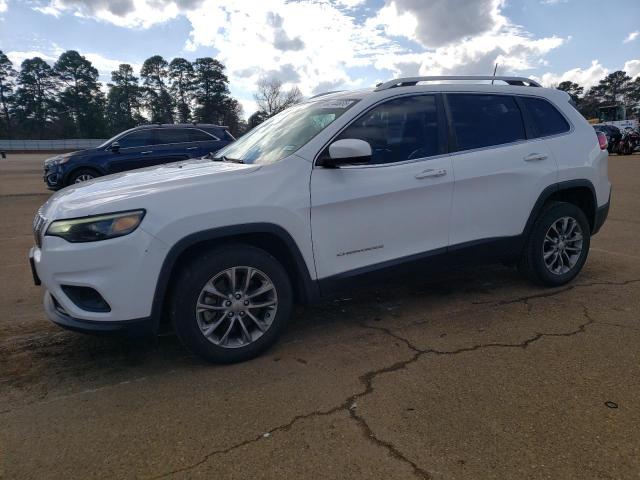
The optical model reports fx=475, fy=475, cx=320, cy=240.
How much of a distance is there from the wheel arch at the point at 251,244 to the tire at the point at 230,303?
7 centimetres

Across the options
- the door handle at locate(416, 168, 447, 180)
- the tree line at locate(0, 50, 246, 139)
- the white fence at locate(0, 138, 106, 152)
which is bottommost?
the door handle at locate(416, 168, 447, 180)

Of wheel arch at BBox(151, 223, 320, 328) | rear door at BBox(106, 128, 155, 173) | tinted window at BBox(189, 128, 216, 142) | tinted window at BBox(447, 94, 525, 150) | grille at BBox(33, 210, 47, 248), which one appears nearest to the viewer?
wheel arch at BBox(151, 223, 320, 328)

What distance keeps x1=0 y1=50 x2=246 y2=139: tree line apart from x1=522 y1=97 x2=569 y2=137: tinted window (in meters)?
79.3

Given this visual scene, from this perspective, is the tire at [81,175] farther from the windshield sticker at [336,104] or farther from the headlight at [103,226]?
the headlight at [103,226]

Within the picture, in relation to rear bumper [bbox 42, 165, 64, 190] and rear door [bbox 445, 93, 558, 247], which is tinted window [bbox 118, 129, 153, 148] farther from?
rear door [bbox 445, 93, 558, 247]

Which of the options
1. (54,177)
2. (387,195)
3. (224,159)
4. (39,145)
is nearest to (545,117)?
(387,195)

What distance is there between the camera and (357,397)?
8.99ft

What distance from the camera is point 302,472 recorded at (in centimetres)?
215

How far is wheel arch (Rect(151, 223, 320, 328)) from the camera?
286cm

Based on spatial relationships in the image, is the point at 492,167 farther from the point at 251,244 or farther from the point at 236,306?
the point at 236,306

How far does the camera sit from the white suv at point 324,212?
2.82 meters

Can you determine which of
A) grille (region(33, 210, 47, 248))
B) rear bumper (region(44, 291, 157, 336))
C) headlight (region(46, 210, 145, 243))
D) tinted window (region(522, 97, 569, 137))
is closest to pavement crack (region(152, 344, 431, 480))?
rear bumper (region(44, 291, 157, 336))

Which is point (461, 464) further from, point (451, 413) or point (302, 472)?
point (302, 472)

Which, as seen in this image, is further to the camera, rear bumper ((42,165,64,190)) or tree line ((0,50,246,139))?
tree line ((0,50,246,139))
